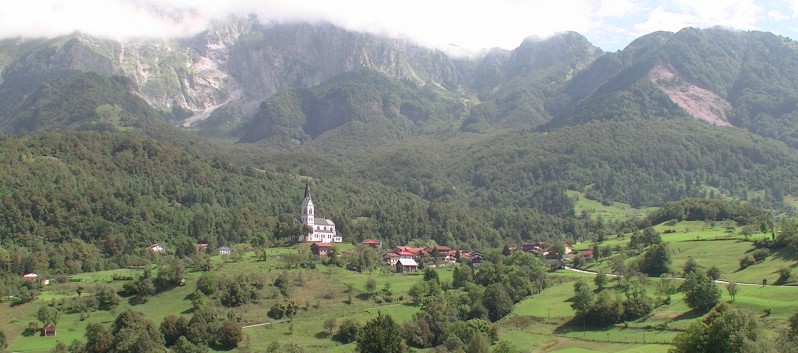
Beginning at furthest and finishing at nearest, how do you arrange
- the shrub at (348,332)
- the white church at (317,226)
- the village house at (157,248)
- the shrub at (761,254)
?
the white church at (317,226) < the village house at (157,248) < the shrub at (761,254) < the shrub at (348,332)

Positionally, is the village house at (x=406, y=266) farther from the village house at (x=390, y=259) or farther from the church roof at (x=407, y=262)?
the village house at (x=390, y=259)

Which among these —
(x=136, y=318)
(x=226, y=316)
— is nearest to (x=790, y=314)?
(x=226, y=316)

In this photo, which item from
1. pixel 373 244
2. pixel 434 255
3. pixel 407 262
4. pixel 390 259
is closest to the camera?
pixel 407 262

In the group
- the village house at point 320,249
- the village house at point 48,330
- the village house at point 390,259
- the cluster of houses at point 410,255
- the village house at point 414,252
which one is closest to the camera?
the village house at point 48,330

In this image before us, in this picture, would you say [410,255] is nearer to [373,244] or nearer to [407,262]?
[407,262]

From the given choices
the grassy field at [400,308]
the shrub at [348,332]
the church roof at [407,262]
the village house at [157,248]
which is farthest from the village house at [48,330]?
the church roof at [407,262]

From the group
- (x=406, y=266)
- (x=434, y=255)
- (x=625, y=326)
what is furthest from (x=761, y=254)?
(x=434, y=255)

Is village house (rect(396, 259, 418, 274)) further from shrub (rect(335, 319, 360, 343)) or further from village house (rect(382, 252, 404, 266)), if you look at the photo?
shrub (rect(335, 319, 360, 343))

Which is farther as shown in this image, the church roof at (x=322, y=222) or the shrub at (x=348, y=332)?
the church roof at (x=322, y=222)

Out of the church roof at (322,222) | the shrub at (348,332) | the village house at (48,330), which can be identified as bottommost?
the shrub at (348,332)

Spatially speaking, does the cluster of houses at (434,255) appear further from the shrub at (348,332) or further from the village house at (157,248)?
the shrub at (348,332)

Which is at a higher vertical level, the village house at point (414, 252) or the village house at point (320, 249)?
the village house at point (320, 249)

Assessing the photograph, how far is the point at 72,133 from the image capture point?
650ft

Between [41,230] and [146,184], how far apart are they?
42.2 metres
